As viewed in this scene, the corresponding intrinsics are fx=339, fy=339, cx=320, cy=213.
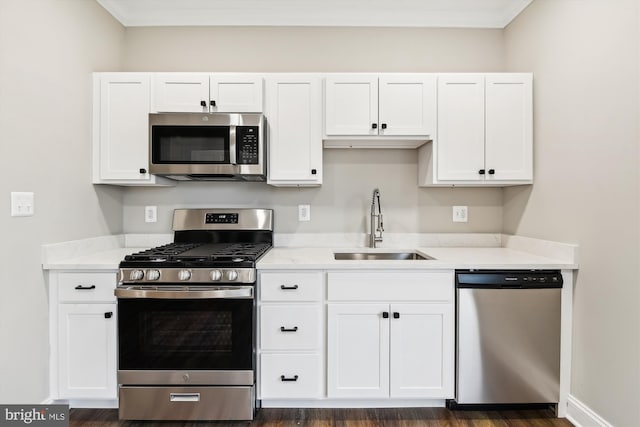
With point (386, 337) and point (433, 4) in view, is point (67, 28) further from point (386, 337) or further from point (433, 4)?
point (386, 337)

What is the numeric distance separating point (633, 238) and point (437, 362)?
1152 mm

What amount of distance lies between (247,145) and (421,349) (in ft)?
5.42

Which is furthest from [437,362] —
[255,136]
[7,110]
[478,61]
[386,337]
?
[7,110]

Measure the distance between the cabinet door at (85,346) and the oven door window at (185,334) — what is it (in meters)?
0.12

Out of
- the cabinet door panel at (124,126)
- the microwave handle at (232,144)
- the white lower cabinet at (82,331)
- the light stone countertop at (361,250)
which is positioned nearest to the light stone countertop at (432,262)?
the light stone countertop at (361,250)

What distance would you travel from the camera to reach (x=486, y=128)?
2320 millimetres

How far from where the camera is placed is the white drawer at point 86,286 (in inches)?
76.4

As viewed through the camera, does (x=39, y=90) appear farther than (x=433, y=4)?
No

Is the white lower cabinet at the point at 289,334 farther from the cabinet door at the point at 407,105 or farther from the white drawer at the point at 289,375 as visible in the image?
the cabinet door at the point at 407,105

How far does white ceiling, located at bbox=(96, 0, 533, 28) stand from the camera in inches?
98.6

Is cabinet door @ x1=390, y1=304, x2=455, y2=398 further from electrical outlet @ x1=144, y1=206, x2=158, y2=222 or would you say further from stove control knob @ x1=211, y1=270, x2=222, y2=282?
electrical outlet @ x1=144, y1=206, x2=158, y2=222

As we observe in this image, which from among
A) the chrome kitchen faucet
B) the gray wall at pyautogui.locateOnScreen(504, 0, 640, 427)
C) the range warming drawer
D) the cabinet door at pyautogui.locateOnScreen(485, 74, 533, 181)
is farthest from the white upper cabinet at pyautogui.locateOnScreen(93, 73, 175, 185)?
the gray wall at pyautogui.locateOnScreen(504, 0, 640, 427)

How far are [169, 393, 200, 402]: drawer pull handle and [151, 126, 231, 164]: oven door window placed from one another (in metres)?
1.39

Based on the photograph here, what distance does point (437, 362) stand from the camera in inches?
77.8
